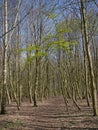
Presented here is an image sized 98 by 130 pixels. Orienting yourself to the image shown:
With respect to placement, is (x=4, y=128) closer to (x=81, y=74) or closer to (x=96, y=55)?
(x=96, y=55)

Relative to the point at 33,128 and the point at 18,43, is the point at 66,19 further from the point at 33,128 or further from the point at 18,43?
the point at 33,128

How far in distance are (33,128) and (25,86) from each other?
34041 mm

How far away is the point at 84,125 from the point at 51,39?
6.68 metres

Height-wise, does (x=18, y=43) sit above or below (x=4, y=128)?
above

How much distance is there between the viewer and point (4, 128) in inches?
350

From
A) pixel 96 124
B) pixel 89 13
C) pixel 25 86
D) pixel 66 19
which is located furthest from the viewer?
pixel 25 86

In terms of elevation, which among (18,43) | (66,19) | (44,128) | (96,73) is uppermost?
(66,19)

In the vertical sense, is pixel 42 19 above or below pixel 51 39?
above

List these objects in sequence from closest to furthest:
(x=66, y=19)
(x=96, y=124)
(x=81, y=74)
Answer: (x=96, y=124) < (x=66, y=19) < (x=81, y=74)

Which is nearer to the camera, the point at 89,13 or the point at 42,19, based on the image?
the point at 89,13

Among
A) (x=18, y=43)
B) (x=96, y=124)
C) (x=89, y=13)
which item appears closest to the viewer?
(x=96, y=124)

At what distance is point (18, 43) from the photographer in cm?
2062

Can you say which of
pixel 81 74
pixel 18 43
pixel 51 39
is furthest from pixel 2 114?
pixel 81 74

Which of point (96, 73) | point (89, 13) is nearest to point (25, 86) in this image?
point (96, 73)
